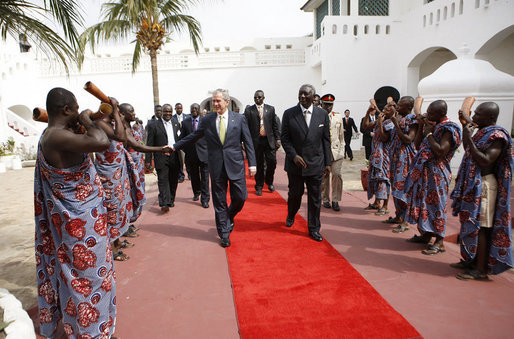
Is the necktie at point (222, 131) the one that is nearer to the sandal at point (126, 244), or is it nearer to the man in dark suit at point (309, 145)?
the man in dark suit at point (309, 145)

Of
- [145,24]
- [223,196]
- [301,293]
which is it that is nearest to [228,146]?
[223,196]

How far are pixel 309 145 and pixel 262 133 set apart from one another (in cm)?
270

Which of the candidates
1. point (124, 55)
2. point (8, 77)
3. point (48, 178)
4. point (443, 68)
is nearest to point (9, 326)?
point (48, 178)

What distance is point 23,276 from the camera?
12.2 ft

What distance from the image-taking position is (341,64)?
1459 cm

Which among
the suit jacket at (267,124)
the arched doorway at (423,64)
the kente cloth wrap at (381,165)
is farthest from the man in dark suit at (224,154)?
the arched doorway at (423,64)

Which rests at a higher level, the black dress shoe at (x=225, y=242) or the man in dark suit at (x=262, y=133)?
the man in dark suit at (x=262, y=133)

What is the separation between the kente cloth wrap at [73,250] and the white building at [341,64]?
273 inches

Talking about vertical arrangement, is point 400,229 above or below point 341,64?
below

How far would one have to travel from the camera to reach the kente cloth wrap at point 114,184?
3.56 m

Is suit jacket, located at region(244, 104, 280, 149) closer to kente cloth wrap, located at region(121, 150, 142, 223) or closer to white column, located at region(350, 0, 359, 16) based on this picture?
kente cloth wrap, located at region(121, 150, 142, 223)

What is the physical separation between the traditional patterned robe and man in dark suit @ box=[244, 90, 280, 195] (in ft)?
8.63

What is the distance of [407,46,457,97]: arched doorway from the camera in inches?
529

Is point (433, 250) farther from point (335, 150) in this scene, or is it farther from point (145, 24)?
point (145, 24)
